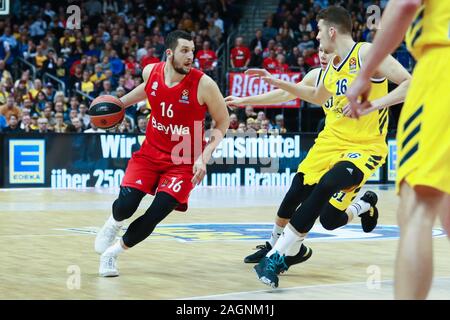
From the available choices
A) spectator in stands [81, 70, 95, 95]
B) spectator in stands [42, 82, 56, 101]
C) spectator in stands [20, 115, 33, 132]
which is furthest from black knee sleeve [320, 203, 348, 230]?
spectator in stands [81, 70, 95, 95]

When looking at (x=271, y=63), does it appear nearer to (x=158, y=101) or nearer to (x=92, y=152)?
(x=92, y=152)

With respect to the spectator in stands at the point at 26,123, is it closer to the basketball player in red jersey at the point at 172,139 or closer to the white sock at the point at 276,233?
the white sock at the point at 276,233

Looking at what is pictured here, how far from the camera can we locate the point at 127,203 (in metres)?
6.85

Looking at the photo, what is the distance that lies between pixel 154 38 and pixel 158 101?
15.4 meters

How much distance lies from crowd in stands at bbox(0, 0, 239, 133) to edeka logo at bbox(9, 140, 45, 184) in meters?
0.74

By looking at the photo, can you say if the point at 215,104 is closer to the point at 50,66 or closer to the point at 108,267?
the point at 108,267

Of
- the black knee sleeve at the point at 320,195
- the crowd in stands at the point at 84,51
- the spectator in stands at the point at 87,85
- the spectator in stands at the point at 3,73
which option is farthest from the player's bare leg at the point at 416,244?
the spectator in stands at the point at 87,85

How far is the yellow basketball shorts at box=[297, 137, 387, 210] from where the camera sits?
722 cm

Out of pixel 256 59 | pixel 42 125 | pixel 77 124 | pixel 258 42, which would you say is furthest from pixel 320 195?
pixel 258 42

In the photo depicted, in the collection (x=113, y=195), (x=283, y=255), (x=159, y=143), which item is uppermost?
(x=159, y=143)

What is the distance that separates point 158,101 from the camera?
280 inches

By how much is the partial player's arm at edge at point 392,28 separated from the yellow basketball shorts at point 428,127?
18 cm

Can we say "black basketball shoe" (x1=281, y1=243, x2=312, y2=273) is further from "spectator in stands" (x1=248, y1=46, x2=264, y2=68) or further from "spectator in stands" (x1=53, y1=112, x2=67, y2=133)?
"spectator in stands" (x1=248, y1=46, x2=264, y2=68)
